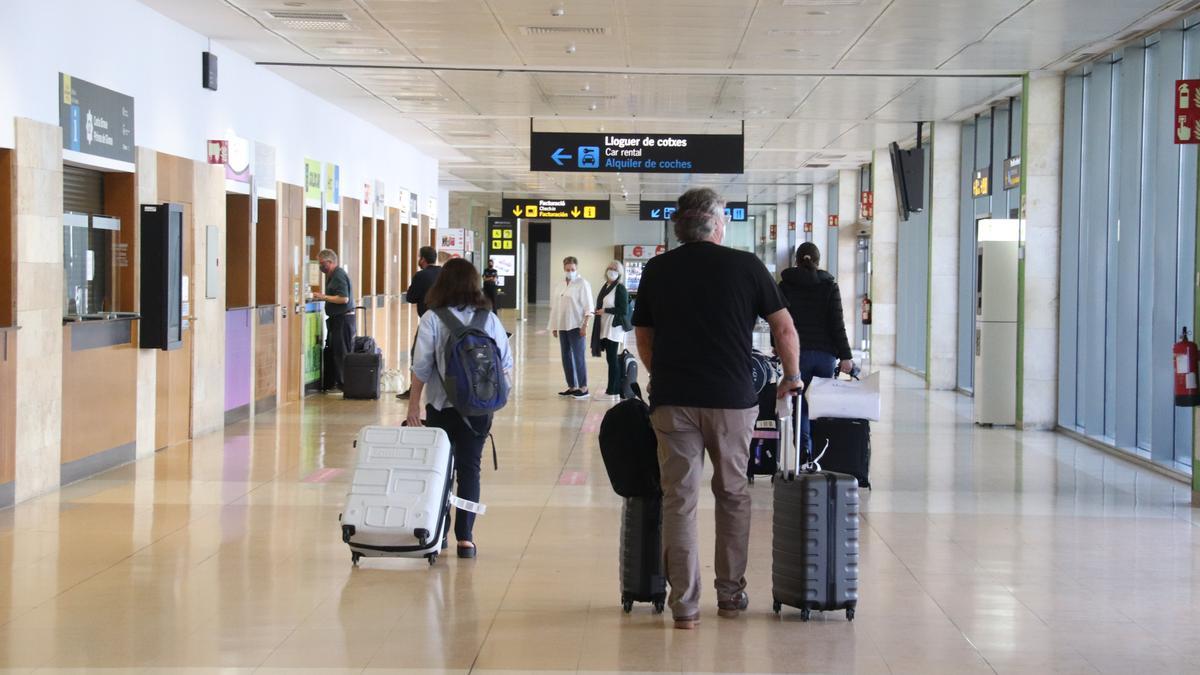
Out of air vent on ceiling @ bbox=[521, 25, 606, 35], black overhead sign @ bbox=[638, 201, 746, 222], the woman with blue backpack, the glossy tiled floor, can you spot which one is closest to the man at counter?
air vent on ceiling @ bbox=[521, 25, 606, 35]

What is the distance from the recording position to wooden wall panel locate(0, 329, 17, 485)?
784cm

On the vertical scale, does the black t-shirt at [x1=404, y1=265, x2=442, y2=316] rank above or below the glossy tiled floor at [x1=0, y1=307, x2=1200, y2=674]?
above

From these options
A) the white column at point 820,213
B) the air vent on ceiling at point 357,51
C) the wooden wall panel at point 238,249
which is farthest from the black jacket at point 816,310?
the white column at point 820,213

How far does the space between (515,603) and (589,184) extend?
1061 inches

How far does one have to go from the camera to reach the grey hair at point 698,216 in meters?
5.32

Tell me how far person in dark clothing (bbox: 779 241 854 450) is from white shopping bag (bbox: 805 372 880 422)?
528 mm

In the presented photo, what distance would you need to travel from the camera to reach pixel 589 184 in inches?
1267

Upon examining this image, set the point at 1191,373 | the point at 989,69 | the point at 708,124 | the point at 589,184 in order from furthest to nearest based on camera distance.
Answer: the point at 589,184, the point at 708,124, the point at 989,69, the point at 1191,373

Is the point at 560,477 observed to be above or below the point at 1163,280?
below

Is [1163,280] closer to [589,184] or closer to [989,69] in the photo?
[989,69]

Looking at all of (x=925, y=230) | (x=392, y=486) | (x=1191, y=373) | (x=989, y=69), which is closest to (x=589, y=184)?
(x=925, y=230)

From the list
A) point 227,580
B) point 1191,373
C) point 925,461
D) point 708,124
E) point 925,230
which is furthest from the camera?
point 925,230

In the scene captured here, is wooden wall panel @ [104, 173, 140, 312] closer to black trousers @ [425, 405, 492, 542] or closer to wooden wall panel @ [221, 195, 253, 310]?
wooden wall panel @ [221, 195, 253, 310]

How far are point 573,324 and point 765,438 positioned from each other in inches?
251
